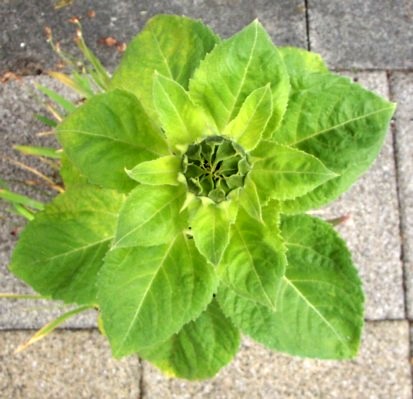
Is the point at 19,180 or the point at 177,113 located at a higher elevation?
the point at 177,113

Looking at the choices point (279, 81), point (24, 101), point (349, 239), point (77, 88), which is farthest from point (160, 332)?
point (24, 101)

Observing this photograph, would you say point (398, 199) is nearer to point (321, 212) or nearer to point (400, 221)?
point (400, 221)

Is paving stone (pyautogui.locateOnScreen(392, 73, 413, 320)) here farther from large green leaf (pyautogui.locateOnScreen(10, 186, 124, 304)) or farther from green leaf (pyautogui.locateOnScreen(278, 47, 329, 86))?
large green leaf (pyautogui.locateOnScreen(10, 186, 124, 304))

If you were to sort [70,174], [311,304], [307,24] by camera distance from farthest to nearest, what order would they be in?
[307,24], [70,174], [311,304]

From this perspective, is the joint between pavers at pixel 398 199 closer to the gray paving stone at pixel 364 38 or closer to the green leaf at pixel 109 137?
the gray paving stone at pixel 364 38

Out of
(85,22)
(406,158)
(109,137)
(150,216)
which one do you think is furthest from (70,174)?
(406,158)
